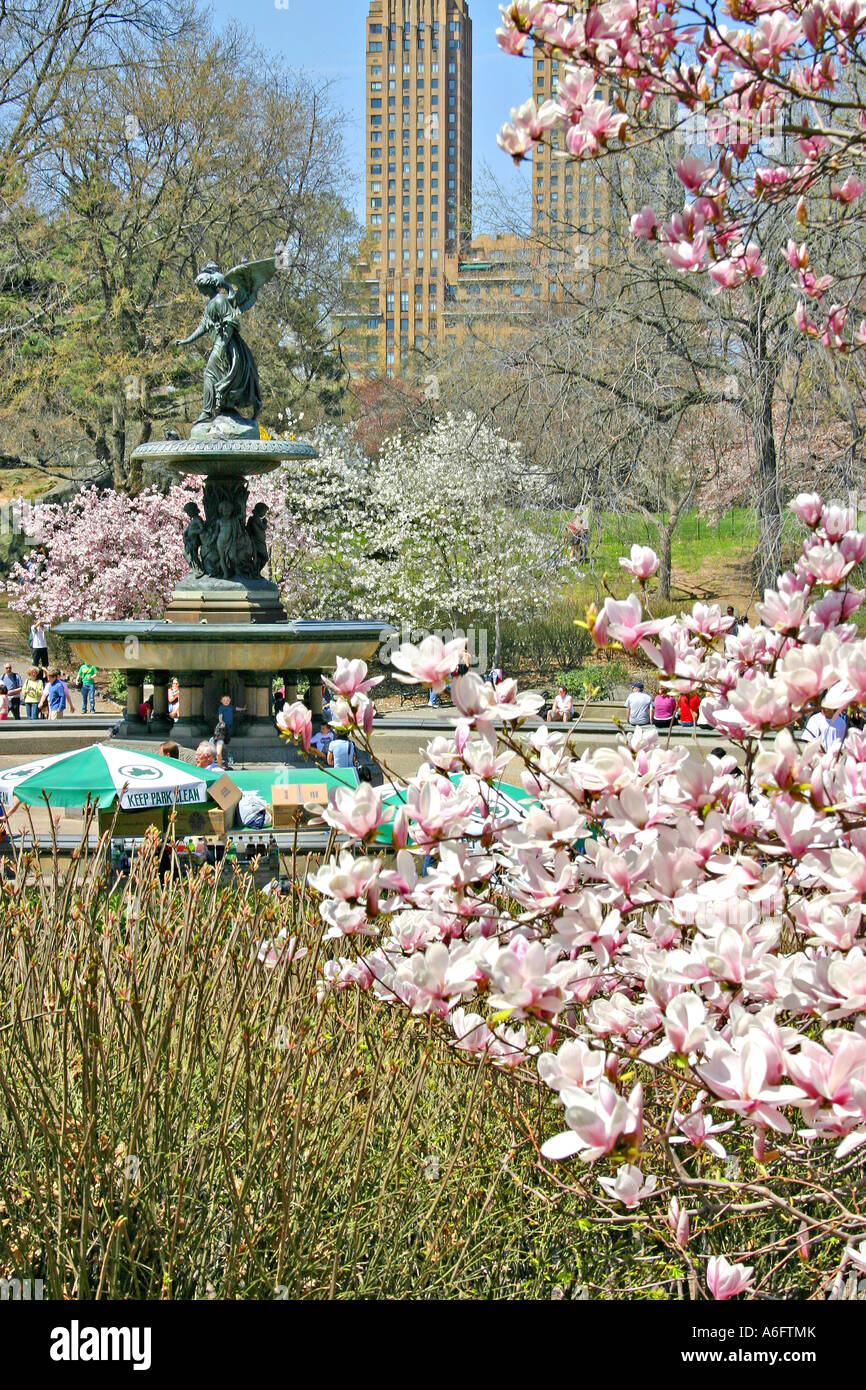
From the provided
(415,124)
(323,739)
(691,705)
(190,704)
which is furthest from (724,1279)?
(415,124)

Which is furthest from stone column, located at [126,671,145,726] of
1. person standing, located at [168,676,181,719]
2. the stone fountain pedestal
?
person standing, located at [168,676,181,719]

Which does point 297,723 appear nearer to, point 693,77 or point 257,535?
point 693,77

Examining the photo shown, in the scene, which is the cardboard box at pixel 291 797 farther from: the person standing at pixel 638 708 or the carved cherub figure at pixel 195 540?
the carved cherub figure at pixel 195 540

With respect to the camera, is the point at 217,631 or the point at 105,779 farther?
the point at 217,631

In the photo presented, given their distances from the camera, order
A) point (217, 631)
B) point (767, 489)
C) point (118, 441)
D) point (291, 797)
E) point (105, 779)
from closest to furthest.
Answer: point (291, 797) → point (105, 779) → point (767, 489) → point (217, 631) → point (118, 441)

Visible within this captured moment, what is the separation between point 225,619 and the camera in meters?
15.7

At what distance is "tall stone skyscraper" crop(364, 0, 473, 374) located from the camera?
440 feet

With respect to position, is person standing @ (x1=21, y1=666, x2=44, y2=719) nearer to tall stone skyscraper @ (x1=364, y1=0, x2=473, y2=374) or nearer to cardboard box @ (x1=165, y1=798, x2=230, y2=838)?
cardboard box @ (x1=165, y1=798, x2=230, y2=838)

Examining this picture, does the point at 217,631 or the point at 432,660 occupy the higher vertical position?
the point at 432,660

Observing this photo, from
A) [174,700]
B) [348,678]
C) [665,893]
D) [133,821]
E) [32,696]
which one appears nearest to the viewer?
[665,893]

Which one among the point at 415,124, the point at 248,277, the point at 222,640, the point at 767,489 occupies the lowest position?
the point at 222,640

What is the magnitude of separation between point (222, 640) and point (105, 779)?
19.2 ft

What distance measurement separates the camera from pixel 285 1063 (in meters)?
3.22

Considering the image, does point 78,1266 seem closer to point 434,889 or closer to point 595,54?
point 434,889
